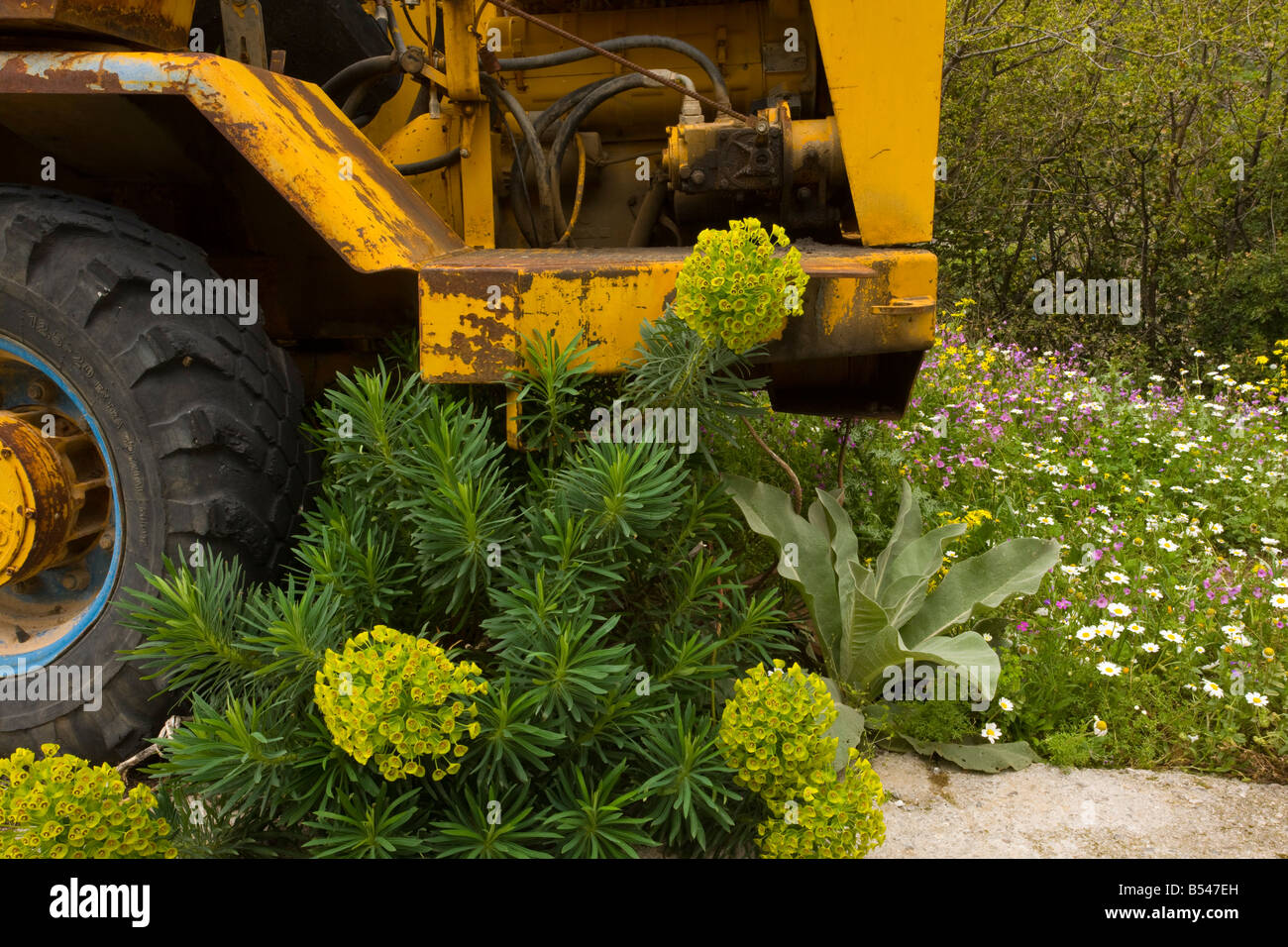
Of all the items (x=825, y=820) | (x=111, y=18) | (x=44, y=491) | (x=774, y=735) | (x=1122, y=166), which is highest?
(x=1122, y=166)

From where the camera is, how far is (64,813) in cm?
159

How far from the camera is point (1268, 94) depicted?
6812 mm

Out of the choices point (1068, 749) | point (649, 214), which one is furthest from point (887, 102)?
point (1068, 749)

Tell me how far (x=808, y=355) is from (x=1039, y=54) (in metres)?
5.96

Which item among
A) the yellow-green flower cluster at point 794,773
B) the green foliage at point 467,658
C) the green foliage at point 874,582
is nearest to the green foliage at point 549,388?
the green foliage at point 467,658

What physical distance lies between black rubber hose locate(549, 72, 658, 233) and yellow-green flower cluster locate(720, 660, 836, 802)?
156 centimetres

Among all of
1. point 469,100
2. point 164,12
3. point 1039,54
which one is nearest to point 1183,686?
point 469,100

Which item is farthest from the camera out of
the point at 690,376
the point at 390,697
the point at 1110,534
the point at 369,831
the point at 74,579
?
the point at 1110,534

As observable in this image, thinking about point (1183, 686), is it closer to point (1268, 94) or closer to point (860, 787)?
point (860, 787)

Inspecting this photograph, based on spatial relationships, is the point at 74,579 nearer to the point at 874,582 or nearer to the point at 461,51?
the point at 461,51

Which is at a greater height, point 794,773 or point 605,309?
point 605,309

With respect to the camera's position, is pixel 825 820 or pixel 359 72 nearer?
pixel 825 820

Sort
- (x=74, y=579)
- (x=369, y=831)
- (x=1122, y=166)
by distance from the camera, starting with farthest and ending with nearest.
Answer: (x=1122, y=166), (x=74, y=579), (x=369, y=831)

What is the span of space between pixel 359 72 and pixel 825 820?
2.22 metres
